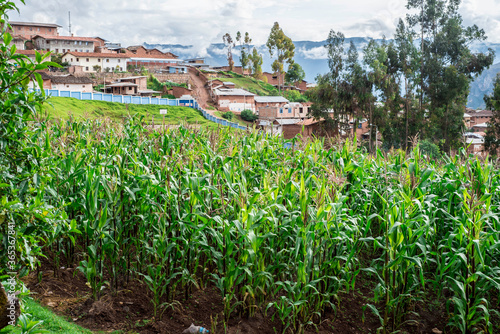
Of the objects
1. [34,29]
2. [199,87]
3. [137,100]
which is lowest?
[137,100]

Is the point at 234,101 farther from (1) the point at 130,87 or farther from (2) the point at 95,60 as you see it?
(2) the point at 95,60

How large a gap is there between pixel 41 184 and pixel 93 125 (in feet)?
22.8

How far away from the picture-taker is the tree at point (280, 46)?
76000 millimetres

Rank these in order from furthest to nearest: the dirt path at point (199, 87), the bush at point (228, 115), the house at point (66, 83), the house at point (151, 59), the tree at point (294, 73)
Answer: the tree at point (294, 73)
the house at point (151, 59)
the dirt path at point (199, 87)
the bush at point (228, 115)
the house at point (66, 83)

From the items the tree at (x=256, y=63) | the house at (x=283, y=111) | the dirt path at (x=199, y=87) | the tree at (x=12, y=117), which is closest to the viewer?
the tree at (x=12, y=117)

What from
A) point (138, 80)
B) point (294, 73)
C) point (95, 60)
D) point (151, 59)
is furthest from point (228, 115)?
point (151, 59)

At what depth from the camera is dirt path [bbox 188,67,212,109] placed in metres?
66.3

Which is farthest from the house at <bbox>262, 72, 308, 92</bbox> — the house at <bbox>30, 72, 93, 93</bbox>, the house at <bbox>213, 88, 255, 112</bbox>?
the house at <bbox>30, 72, 93, 93</bbox>

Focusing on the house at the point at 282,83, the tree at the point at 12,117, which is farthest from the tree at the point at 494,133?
the house at the point at 282,83

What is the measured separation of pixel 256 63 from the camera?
91.2 meters

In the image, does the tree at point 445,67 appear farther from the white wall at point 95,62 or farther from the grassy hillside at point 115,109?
the white wall at point 95,62

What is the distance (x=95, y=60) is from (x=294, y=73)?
34.4 metres

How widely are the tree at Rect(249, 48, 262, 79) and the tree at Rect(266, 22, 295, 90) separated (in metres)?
10.4

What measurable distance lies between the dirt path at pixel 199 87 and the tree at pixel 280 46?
495 inches
